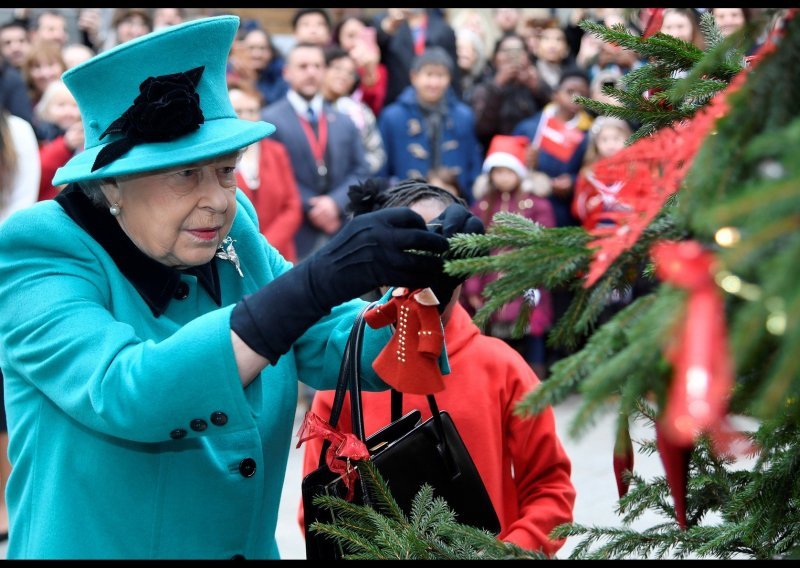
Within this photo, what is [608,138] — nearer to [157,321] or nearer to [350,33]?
[350,33]

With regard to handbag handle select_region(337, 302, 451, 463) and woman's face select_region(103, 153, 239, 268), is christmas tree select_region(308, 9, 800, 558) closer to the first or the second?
handbag handle select_region(337, 302, 451, 463)

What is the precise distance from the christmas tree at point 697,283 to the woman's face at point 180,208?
1.89 ft

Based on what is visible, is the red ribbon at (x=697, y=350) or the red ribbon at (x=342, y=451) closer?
the red ribbon at (x=697, y=350)

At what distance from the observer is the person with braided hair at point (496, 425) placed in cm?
255

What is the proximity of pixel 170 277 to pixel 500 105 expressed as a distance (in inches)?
235

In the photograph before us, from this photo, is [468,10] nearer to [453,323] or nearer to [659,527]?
[453,323]

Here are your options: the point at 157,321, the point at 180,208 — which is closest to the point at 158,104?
the point at 180,208

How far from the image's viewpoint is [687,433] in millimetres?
1001

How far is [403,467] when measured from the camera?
2.13 meters

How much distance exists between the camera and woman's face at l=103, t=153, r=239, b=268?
79.3 inches

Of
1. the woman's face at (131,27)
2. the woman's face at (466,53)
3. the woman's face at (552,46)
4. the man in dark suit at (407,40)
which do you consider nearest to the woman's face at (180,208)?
the woman's face at (131,27)

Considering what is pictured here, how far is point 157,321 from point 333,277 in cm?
54

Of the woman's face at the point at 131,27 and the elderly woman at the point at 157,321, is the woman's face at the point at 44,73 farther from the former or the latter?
the elderly woman at the point at 157,321

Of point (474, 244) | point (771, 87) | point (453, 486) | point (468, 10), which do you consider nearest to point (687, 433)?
point (771, 87)
